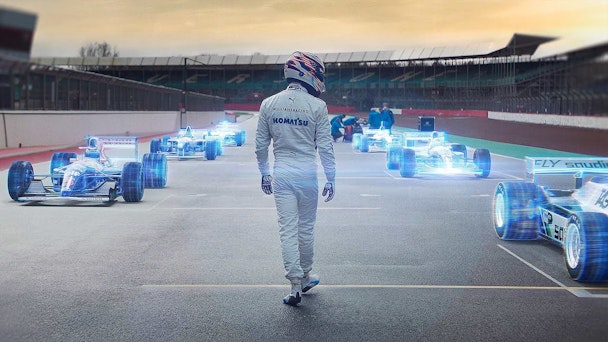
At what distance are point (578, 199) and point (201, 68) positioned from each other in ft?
358

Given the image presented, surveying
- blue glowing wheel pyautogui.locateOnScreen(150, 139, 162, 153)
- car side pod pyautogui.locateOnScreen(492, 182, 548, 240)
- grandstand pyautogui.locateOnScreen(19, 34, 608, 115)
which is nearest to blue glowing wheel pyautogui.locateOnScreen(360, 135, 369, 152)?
blue glowing wheel pyautogui.locateOnScreen(150, 139, 162, 153)

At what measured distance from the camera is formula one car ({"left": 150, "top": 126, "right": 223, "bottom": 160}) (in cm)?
2268

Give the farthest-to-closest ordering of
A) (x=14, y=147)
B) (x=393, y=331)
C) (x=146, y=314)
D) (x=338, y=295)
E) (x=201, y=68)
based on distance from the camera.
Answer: (x=201, y=68) → (x=14, y=147) → (x=338, y=295) → (x=146, y=314) → (x=393, y=331)

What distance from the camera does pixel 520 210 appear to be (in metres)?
8.48

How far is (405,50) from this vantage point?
351 feet

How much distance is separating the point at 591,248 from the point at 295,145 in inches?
107

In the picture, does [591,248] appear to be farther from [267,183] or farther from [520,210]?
[267,183]

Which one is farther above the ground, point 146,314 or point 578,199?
point 578,199

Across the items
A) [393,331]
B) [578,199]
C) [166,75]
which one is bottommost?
[393,331]

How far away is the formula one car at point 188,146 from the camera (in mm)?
22684

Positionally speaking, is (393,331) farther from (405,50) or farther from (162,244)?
(405,50)

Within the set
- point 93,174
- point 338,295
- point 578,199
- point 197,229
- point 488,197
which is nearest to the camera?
point 338,295

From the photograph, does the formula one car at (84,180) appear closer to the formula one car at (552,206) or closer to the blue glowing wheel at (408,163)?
the formula one car at (552,206)

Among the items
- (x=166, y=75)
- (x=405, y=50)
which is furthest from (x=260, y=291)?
(x=166, y=75)
